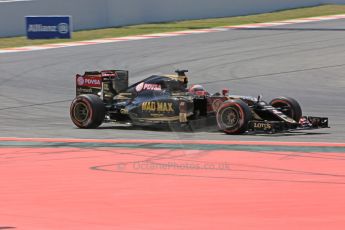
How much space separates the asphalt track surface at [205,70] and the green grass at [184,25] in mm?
2550

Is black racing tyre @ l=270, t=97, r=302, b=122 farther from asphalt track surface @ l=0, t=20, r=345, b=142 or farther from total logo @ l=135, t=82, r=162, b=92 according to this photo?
total logo @ l=135, t=82, r=162, b=92

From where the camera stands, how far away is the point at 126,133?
52.5ft

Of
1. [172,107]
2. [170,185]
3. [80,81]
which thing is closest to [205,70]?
[80,81]

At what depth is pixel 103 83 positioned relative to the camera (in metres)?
16.9

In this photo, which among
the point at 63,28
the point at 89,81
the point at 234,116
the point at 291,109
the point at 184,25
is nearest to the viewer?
the point at 234,116

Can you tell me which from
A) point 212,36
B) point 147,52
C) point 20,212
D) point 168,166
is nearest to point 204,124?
point 168,166

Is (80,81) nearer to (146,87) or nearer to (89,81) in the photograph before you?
(89,81)

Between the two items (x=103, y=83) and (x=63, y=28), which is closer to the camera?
(x=103, y=83)

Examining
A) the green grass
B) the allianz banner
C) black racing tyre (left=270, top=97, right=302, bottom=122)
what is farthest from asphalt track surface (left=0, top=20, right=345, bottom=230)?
the green grass

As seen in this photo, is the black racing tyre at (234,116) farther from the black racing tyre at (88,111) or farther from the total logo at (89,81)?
the total logo at (89,81)

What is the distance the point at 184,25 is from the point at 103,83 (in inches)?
848

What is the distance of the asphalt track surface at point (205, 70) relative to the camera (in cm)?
1680

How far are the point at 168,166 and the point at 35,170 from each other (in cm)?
173

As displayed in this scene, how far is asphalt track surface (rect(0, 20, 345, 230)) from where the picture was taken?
8773mm
